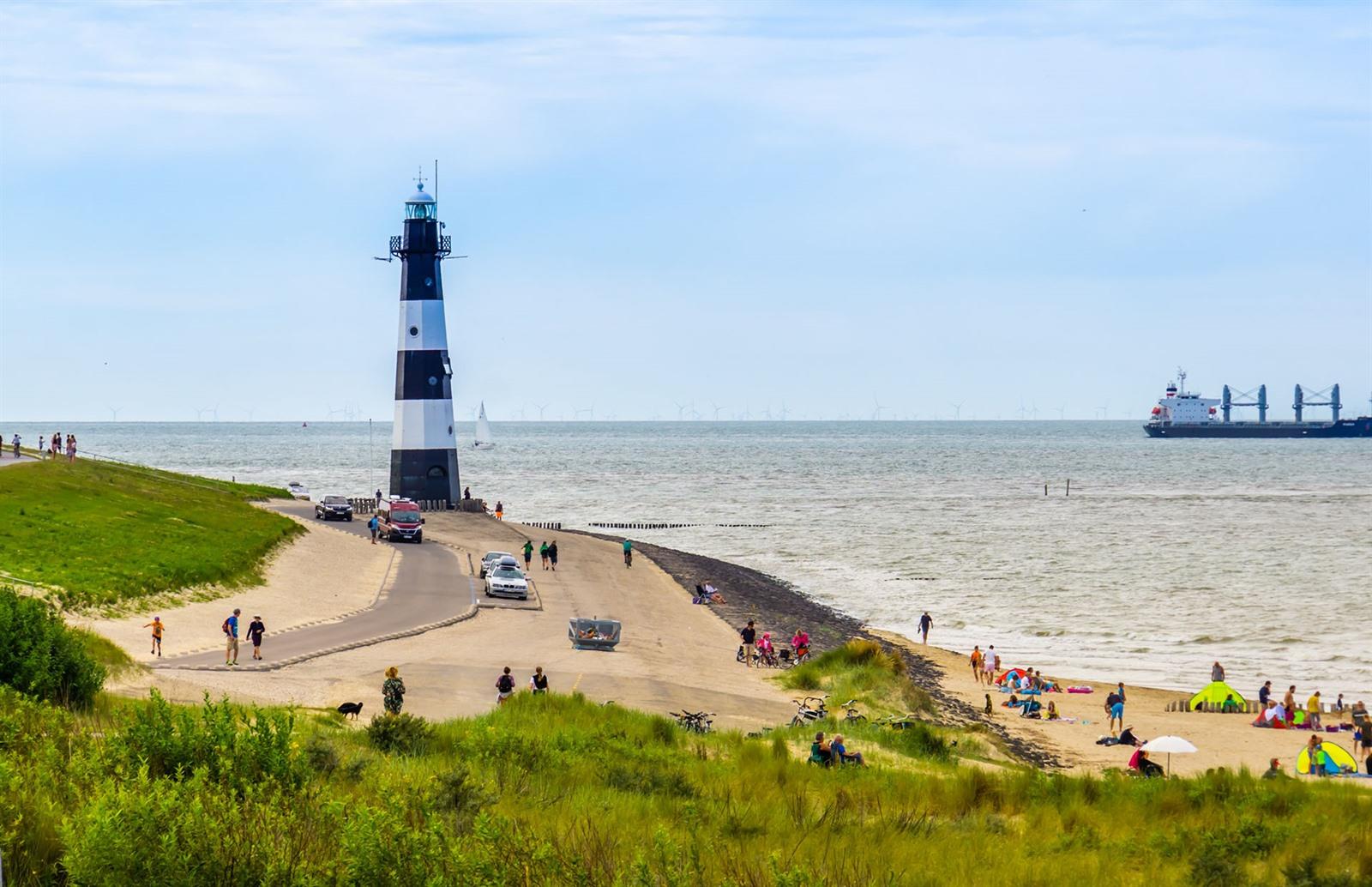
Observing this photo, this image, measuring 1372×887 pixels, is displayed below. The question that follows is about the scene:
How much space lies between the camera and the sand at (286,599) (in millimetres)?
30828

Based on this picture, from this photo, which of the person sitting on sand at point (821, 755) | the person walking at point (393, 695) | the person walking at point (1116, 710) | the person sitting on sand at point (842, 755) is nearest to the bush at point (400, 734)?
the person walking at point (393, 695)

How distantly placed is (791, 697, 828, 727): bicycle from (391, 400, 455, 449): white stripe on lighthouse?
40.5m

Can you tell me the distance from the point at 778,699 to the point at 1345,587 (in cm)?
3735

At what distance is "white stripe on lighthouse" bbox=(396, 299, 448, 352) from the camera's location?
6562 cm

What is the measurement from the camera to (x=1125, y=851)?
13445 mm

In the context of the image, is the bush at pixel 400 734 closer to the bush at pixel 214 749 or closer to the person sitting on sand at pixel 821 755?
the bush at pixel 214 749

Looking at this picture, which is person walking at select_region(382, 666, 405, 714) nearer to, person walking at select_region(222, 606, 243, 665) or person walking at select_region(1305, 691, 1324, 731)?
person walking at select_region(222, 606, 243, 665)

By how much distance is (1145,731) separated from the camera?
3103cm

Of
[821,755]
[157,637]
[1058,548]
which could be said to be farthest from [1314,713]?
[1058,548]

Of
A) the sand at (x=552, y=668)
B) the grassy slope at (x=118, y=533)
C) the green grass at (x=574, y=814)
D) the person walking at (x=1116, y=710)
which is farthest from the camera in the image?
the grassy slope at (x=118, y=533)

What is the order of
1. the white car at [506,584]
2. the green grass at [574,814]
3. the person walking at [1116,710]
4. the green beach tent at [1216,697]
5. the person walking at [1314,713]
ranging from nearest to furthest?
the green grass at [574,814]
the person walking at [1116,710]
the person walking at [1314,713]
the green beach tent at [1216,697]
the white car at [506,584]

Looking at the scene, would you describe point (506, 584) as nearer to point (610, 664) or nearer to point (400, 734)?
point (610, 664)

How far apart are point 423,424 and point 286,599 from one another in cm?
2739

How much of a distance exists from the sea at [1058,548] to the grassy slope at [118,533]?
45.8 ft
